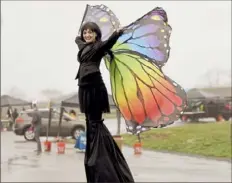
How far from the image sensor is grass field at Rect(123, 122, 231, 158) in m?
18.4

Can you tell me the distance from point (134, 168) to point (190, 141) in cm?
713

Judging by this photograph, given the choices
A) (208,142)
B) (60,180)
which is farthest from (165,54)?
(208,142)

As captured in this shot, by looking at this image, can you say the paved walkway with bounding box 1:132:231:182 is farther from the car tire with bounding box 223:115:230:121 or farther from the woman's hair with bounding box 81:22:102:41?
the car tire with bounding box 223:115:230:121

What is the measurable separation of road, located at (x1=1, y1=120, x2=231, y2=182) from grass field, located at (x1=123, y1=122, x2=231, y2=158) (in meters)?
1.24

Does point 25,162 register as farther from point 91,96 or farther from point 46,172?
point 91,96

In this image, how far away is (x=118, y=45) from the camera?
221 inches

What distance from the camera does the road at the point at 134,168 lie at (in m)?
12.2

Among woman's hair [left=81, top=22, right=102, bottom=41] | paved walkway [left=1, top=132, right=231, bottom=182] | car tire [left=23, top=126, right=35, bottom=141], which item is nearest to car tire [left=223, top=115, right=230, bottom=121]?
car tire [left=23, top=126, right=35, bottom=141]

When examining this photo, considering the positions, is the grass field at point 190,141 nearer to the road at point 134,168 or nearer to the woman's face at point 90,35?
the road at point 134,168

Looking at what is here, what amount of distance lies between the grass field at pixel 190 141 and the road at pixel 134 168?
1235mm

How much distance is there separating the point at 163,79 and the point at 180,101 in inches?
10.9

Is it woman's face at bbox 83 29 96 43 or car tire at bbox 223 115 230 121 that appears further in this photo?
car tire at bbox 223 115 230 121

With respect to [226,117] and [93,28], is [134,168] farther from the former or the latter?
[226,117]

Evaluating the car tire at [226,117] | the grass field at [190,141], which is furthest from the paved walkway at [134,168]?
the car tire at [226,117]
